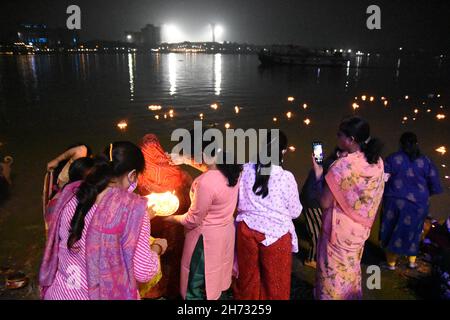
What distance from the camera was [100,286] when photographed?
2.09 m

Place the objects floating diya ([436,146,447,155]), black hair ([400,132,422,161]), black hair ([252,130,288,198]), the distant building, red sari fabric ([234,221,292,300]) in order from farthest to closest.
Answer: the distant building < floating diya ([436,146,447,155]) < black hair ([400,132,422,161]) < red sari fabric ([234,221,292,300]) < black hair ([252,130,288,198])

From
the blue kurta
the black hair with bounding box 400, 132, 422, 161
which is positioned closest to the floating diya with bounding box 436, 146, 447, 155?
the blue kurta

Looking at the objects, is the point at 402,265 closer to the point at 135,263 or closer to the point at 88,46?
the point at 135,263

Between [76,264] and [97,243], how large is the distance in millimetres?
259

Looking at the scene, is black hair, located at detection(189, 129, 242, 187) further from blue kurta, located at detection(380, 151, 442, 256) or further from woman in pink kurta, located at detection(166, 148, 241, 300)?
blue kurta, located at detection(380, 151, 442, 256)

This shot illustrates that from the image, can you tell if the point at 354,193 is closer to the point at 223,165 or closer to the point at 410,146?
the point at 223,165

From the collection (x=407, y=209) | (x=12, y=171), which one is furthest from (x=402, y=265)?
(x=12, y=171)

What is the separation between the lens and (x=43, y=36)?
152 m

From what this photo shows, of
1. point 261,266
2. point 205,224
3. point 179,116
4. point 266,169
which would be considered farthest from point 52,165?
point 179,116

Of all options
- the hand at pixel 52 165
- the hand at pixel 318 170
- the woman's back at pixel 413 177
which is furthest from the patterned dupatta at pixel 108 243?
the woman's back at pixel 413 177

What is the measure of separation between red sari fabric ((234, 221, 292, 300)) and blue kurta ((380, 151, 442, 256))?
1.79 meters

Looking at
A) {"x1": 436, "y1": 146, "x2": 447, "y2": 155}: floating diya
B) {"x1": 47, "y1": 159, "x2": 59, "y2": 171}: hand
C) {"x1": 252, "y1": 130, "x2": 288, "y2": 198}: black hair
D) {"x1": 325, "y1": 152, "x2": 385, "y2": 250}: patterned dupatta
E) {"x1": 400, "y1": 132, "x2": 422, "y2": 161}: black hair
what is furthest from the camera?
{"x1": 436, "y1": 146, "x2": 447, "y2": 155}: floating diya

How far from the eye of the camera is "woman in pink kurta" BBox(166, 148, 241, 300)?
9.59 feet
